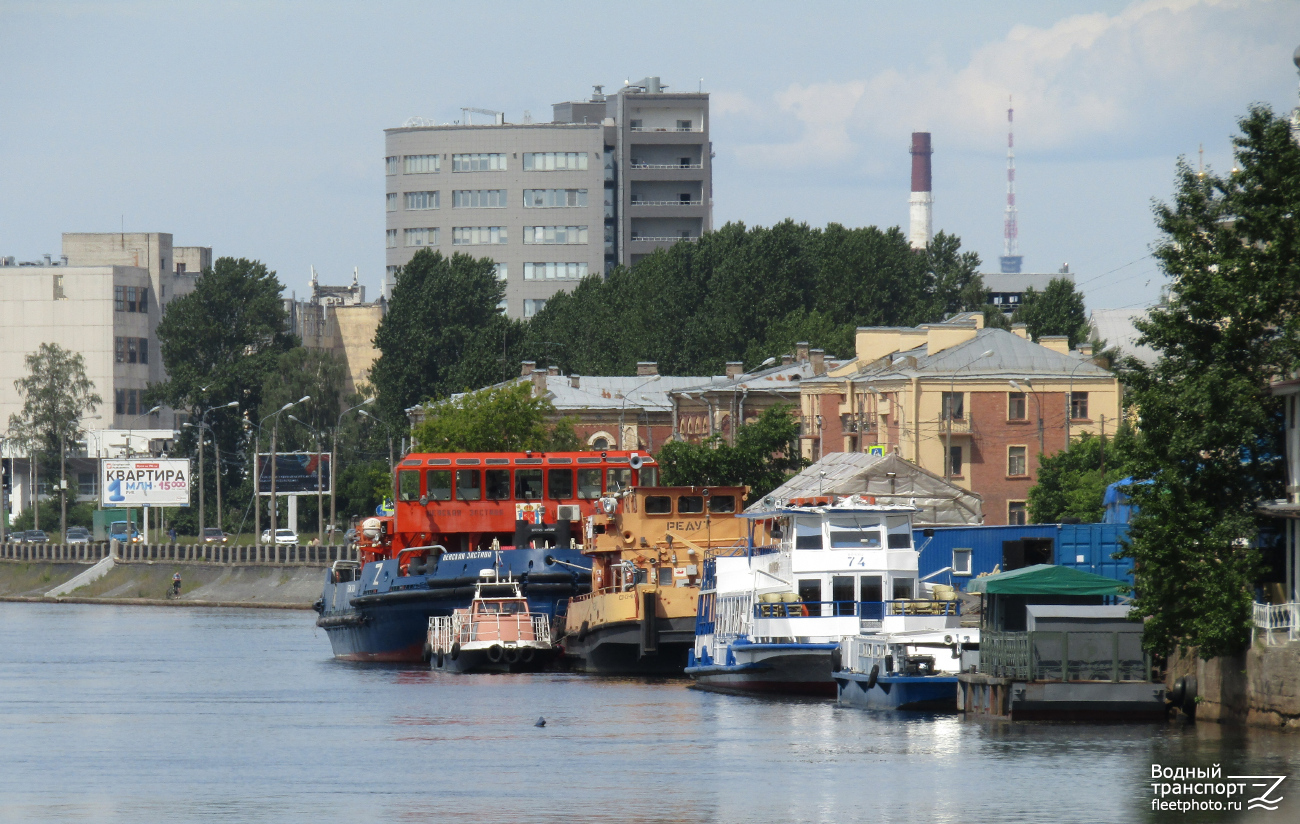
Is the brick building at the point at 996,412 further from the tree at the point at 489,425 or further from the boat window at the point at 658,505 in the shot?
the boat window at the point at 658,505

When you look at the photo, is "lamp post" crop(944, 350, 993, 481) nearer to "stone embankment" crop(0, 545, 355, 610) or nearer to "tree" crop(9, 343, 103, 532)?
"stone embankment" crop(0, 545, 355, 610)

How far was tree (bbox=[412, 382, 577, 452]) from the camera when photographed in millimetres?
109125

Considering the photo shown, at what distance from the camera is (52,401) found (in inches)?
6900

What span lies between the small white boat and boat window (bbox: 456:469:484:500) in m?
4.93

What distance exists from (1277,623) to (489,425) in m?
72.9

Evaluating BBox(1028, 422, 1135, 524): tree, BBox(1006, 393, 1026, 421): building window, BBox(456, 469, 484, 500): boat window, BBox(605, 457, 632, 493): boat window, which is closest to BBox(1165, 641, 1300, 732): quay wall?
BBox(605, 457, 632, 493): boat window

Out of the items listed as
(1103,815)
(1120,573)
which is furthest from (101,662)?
(1103,815)

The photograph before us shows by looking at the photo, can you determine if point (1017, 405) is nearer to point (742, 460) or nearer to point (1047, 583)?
point (742, 460)

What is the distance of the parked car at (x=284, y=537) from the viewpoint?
448ft

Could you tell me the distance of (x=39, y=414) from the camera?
17512cm

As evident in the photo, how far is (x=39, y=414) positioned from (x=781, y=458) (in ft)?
290

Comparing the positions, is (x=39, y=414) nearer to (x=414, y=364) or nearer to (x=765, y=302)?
(x=414, y=364)

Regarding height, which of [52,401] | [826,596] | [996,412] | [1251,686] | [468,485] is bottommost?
[1251,686]

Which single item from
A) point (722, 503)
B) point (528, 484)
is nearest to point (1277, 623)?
point (722, 503)
